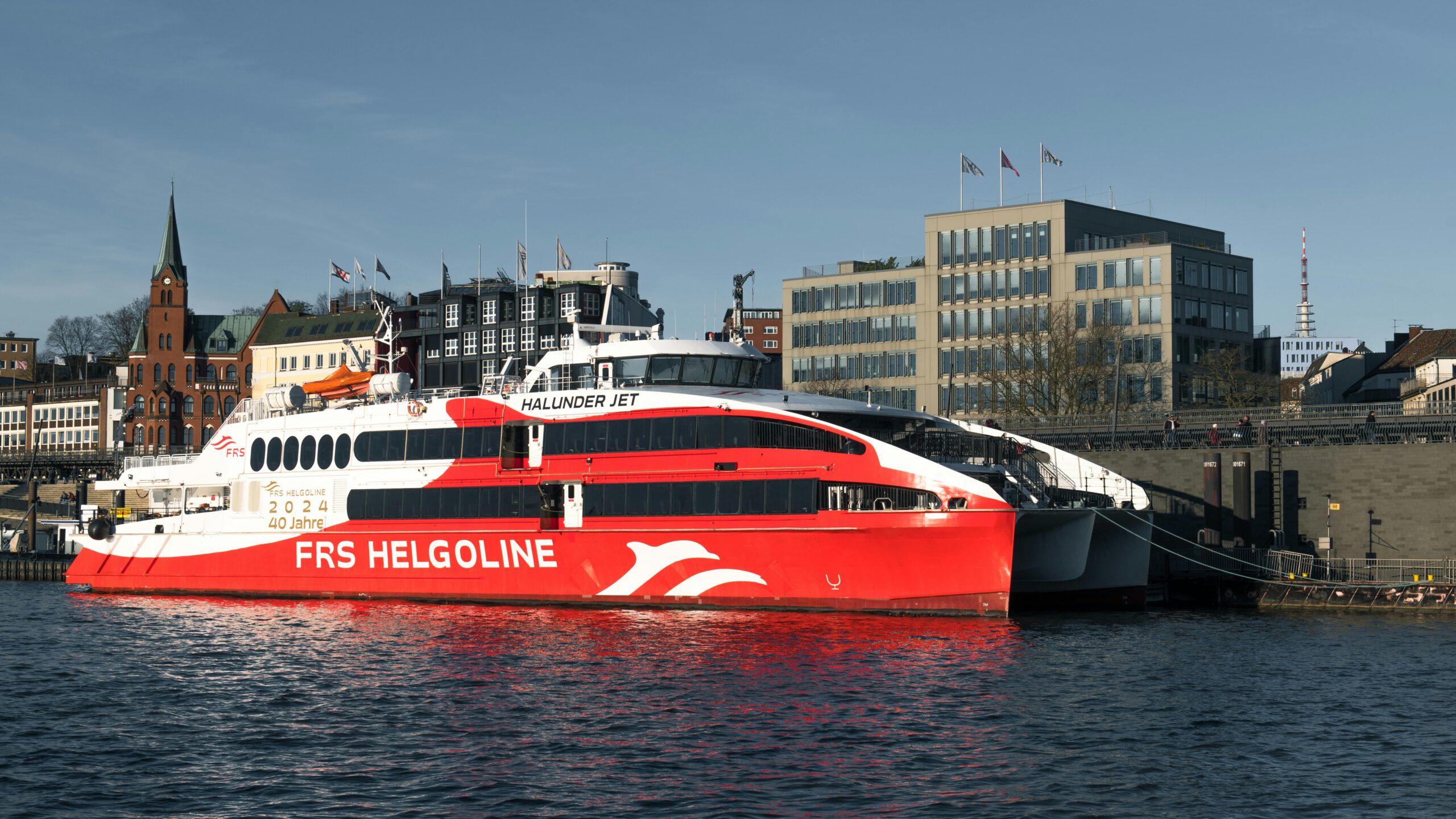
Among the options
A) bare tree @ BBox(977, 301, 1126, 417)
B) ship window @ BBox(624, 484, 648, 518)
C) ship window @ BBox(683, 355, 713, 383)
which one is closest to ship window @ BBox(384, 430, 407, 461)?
ship window @ BBox(624, 484, 648, 518)

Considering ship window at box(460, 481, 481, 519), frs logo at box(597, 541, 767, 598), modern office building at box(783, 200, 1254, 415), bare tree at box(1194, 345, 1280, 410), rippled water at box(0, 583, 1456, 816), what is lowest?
rippled water at box(0, 583, 1456, 816)

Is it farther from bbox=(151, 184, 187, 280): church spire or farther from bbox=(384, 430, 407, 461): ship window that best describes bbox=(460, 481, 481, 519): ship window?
bbox=(151, 184, 187, 280): church spire

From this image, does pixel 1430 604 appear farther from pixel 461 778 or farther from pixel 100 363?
pixel 100 363

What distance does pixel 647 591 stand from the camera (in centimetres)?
4122

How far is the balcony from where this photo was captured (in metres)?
82.0

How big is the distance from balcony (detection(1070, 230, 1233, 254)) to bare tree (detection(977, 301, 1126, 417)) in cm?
484

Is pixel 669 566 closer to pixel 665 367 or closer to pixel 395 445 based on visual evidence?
pixel 665 367

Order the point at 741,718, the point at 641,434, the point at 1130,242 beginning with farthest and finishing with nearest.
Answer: the point at 1130,242 < the point at 641,434 < the point at 741,718

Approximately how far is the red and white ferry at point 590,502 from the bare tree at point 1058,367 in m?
32.6

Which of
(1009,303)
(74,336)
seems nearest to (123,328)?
(74,336)

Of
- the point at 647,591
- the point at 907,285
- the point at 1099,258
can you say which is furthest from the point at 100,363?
the point at 647,591

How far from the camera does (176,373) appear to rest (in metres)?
128

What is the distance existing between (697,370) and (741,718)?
19.9m

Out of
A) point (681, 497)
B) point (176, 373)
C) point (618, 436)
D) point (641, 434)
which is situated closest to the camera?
point (681, 497)
